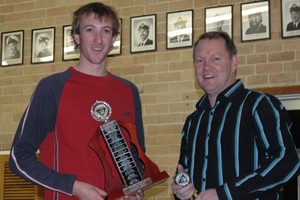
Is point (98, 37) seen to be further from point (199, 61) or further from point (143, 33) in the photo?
point (143, 33)

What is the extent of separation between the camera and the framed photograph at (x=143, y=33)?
5.03 metres

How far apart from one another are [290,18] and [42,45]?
2.50 metres

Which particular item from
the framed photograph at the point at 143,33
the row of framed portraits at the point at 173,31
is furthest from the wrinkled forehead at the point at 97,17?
the framed photograph at the point at 143,33

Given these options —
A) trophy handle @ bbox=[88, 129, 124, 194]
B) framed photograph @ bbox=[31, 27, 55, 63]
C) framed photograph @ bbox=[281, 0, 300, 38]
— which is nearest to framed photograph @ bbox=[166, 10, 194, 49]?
framed photograph @ bbox=[281, 0, 300, 38]

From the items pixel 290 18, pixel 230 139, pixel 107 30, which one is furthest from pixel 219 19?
pixel 230 139

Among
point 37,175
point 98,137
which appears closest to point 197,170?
point 98,137

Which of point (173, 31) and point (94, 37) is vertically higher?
point (173, 31)

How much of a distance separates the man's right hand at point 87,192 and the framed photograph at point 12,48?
145 inches

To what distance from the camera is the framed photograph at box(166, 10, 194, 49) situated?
4.88 meters

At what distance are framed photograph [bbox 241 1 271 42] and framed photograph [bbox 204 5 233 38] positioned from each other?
116 mm

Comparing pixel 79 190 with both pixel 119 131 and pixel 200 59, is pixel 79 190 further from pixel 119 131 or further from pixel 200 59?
pixel 200 59

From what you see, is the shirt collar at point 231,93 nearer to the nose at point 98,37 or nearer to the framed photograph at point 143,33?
the nose at point 98,37

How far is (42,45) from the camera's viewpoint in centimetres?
554

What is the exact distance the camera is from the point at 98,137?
7.52 feet
